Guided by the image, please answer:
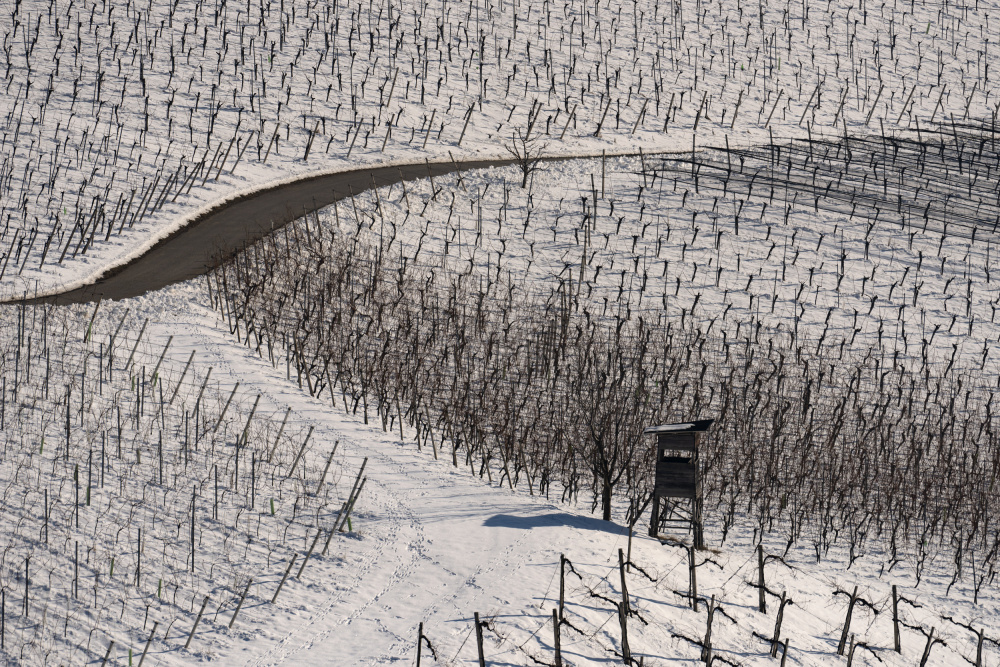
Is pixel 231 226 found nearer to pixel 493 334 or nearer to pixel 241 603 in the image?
pixel 493 334

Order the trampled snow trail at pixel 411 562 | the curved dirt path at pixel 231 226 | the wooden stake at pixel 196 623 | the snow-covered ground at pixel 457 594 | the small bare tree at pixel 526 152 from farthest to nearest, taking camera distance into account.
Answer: the small bare tree at pixel 526 152 < the curved dirt path at pixel 231 226 < the trampled snow trail at pixel 411 562 < the snow-covered ground at pixel 457 594 < the wooden stake at pixel 196 623

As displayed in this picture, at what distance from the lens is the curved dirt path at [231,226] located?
78.3ft

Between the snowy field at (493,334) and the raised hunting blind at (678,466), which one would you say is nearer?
the snowy field at (493,334)

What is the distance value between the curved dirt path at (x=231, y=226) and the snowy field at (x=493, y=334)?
0.45m

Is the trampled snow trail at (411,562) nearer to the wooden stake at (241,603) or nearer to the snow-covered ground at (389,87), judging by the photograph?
the wooden stake at (241,603)

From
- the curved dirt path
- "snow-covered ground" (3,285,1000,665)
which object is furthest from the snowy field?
the curved dirt path

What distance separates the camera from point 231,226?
27.1 metres

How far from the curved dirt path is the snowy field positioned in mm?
447

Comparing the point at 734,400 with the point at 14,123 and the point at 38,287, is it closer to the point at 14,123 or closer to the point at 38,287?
the point at 38,287

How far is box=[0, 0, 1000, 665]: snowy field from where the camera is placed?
15.2 meters

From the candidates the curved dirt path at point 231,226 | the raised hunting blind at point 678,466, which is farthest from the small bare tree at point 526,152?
the raised hunting blind at point 678,466

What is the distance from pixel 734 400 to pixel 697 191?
10.4 metres

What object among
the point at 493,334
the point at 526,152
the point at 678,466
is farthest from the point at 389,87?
the point at 678,466

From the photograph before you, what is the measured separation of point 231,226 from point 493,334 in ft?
22.4
